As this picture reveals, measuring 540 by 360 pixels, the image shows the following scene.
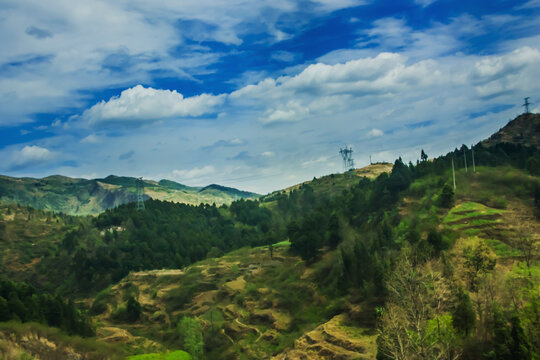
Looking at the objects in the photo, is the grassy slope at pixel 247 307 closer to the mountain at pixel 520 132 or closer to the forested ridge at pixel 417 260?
the forested ridge at pixel 417 260

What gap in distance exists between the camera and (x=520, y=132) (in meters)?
172

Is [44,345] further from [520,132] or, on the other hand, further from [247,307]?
[520,132]

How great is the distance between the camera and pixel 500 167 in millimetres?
104688

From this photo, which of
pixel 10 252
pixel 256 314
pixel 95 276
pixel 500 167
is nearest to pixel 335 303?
pixel 256 314

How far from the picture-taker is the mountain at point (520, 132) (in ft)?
541

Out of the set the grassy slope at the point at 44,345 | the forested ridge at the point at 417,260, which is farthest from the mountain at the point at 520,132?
the grassy slope at the point at 44,345

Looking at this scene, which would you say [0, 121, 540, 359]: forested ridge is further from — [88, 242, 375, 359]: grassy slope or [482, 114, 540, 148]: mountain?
[482, 114, 540, 148]: mountain

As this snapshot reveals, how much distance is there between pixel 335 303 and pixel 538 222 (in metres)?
38.5

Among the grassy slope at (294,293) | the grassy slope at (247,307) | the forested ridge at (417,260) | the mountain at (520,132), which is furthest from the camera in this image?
the mountain at (520,132)

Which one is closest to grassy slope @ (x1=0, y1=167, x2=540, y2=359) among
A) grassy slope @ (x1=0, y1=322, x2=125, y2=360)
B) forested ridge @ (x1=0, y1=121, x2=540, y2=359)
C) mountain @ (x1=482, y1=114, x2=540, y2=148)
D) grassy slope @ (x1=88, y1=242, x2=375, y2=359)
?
grassy slope @ (x1=88, y1=242, x2=375, y2=359)

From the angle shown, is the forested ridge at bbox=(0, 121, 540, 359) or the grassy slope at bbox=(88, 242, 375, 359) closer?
the forested ridge at bbox=(0, 121, 540, 359)

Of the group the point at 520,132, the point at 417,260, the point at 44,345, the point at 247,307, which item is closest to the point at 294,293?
the point at 247,307

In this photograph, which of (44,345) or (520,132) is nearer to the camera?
(44,345)

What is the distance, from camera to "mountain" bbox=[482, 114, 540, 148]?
16488 cm
